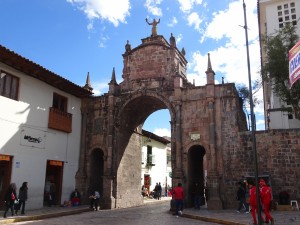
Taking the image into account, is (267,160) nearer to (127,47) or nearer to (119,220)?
(119,220)

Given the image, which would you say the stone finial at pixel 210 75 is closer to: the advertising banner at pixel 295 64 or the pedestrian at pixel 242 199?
the pedestrian at pixel 242 199

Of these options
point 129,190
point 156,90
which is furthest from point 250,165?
point 129,190

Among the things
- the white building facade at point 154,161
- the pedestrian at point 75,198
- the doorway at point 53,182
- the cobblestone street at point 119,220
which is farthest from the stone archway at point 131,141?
the white building facade at point 154,161

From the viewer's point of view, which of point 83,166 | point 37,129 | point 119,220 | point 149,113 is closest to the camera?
point 119,220

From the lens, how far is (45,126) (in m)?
18.7

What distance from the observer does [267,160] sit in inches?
692

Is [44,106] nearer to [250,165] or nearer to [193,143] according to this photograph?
[193,143]

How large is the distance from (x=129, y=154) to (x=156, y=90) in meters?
5.51

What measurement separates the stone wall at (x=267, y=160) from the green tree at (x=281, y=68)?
197 centimetres

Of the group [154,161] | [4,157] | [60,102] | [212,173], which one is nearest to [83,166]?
[60,102]

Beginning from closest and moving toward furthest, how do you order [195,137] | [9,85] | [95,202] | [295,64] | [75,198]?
[295,64] < [9,85] < [95,202] < [195,137] < [75,198]

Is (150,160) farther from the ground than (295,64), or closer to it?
closer to it

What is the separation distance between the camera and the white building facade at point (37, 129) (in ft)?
52.5

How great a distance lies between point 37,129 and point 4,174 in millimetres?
3027
